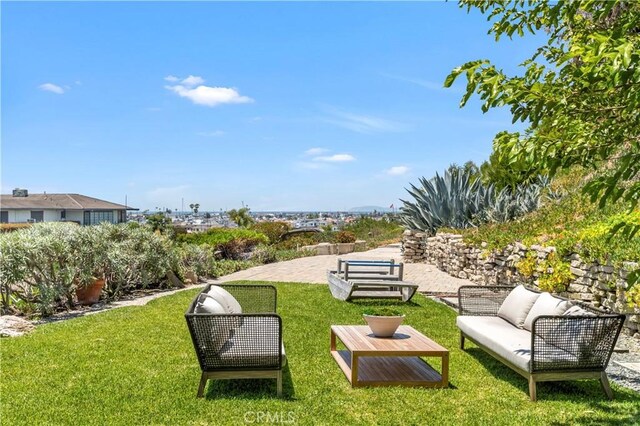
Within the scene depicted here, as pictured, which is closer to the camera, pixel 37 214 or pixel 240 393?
pixel 240 393

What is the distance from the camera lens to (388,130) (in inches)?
823

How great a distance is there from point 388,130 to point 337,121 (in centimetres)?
217

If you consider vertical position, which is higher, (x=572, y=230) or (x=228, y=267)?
(x=572, y=230)

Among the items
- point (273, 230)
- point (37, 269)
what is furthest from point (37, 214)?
point (37, 269)

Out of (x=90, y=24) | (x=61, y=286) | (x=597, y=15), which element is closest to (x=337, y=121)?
(x=90, y=24)

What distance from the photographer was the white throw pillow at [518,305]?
581 centimetres

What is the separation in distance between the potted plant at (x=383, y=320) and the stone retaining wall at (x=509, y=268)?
3.41m

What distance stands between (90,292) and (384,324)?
712cm

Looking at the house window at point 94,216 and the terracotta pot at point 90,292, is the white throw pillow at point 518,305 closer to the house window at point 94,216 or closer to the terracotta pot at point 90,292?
A: the terracotta pot at point 90,292

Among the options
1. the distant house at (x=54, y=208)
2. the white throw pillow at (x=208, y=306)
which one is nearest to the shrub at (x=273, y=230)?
the white throw pillow at (x=208, y=306)

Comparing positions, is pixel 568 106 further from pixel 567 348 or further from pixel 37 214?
pixel 37 214

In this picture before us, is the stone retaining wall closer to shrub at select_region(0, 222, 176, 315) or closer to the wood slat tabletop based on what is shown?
the wood slat tabletop

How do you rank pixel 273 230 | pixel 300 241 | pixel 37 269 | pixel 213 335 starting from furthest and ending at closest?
pixel 273 230, pixel 300 241, pixel 37 269, pixel 213 335

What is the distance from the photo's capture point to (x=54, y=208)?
167 feet
